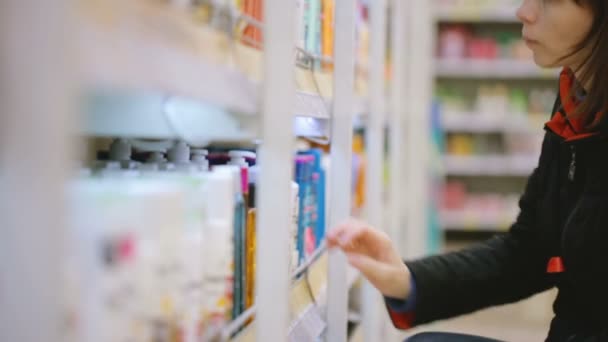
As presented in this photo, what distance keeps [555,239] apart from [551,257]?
0.05 metres

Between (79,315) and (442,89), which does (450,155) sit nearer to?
(442,89)

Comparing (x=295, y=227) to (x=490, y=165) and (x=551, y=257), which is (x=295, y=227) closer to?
(x=551, y=257)

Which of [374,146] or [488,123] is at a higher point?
[488,123]

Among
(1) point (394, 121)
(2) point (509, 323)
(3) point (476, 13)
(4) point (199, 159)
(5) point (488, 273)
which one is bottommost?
(2) point (509, 323)

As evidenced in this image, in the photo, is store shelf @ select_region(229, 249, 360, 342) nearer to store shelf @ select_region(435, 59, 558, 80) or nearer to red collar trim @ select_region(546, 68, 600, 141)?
red collar trim @ select_region(546, 68, 600, 141)

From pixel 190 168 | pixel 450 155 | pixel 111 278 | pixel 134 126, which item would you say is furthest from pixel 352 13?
pixel 450 155

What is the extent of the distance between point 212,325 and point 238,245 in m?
0.21

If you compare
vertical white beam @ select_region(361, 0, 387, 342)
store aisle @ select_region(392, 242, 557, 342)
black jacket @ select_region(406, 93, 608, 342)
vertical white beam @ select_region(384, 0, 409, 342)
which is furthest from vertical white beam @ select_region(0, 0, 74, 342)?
store aisle @ select_region(392, 242, 557, 342)

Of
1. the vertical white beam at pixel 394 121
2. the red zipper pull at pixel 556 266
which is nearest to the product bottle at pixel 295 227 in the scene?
the red zipper pull at pixel 556 266

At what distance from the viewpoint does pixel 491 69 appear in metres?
4.91

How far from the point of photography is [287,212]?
92cm

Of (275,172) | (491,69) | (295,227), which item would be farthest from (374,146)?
(491,69)

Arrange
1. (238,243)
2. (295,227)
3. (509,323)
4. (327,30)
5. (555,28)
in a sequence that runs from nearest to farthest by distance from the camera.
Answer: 1. (238,243)
2. (555,28)
3. (295,227)
4. (327,30)
5. (509,323)

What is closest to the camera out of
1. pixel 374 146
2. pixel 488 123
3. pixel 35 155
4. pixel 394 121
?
pixel 35 155
